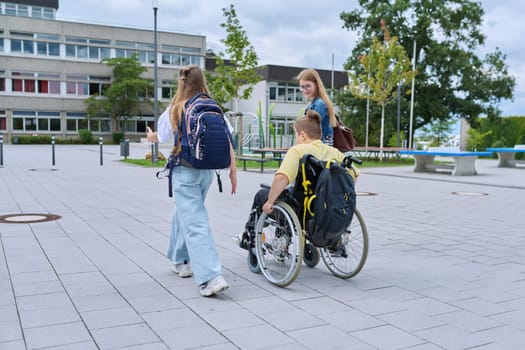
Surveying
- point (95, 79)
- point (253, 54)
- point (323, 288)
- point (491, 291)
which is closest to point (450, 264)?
point (491, 291)

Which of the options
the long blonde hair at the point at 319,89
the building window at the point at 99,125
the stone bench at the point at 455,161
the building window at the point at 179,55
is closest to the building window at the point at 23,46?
the building window at the point at 99,125

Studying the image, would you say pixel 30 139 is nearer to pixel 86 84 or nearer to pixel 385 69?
pixel 86 84

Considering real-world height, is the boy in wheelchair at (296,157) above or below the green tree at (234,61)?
below

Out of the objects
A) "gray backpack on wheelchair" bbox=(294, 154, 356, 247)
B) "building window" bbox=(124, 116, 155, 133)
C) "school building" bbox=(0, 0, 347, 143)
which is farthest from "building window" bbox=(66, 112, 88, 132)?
"gray backpack on wheelchair" bbox=(294, 154, 356, 247)

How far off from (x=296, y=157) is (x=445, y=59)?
2672 centimetres

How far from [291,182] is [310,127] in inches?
19.0

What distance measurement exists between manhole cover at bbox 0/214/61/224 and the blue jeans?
3754 mm

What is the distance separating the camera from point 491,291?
4.18 metres

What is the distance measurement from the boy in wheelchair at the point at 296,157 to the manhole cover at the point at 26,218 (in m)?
3.95

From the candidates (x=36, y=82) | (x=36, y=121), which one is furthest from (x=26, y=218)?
(x=36, y=82)

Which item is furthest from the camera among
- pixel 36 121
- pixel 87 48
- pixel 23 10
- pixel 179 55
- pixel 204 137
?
pixel 179 55

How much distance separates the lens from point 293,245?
402 centimetres

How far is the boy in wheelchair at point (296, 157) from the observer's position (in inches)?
158

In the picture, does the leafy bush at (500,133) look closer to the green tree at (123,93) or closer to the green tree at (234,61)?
the green tree at (234,61)
